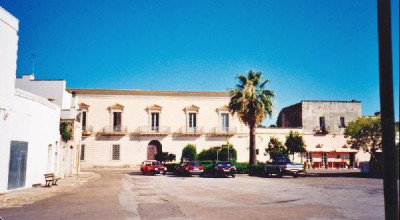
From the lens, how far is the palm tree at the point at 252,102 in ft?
102

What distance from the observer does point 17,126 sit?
16141mm

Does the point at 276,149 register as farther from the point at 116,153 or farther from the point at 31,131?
the point at 31,131

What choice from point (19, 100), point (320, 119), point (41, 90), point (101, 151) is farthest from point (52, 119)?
point (320, 119)

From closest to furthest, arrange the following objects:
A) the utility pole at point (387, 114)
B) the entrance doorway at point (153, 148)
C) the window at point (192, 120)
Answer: the utility pole at point (387, 114) → the entrance doorway at point (153, 148) → the window at point (192, 120)

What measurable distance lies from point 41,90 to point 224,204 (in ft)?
78.2

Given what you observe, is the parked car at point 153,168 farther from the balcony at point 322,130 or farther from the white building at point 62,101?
the balcony at point 322,130

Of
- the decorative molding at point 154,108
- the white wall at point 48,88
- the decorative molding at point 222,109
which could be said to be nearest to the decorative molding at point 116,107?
the decorative molding at point 154,108

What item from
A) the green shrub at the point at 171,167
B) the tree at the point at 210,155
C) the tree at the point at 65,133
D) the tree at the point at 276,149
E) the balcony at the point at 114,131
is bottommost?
the green shrub at the point at 171,167

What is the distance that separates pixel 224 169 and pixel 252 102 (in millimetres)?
7967

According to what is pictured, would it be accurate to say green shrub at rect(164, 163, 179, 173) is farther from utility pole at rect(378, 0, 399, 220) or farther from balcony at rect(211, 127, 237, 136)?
utility pole at rect(378, 0, 399, 220)

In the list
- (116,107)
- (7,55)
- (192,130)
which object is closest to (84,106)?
(116,107)

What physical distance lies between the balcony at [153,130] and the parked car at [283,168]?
72.3 ft

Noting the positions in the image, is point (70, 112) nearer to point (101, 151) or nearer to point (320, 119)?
point (101, 151)

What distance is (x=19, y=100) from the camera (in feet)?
53.9
